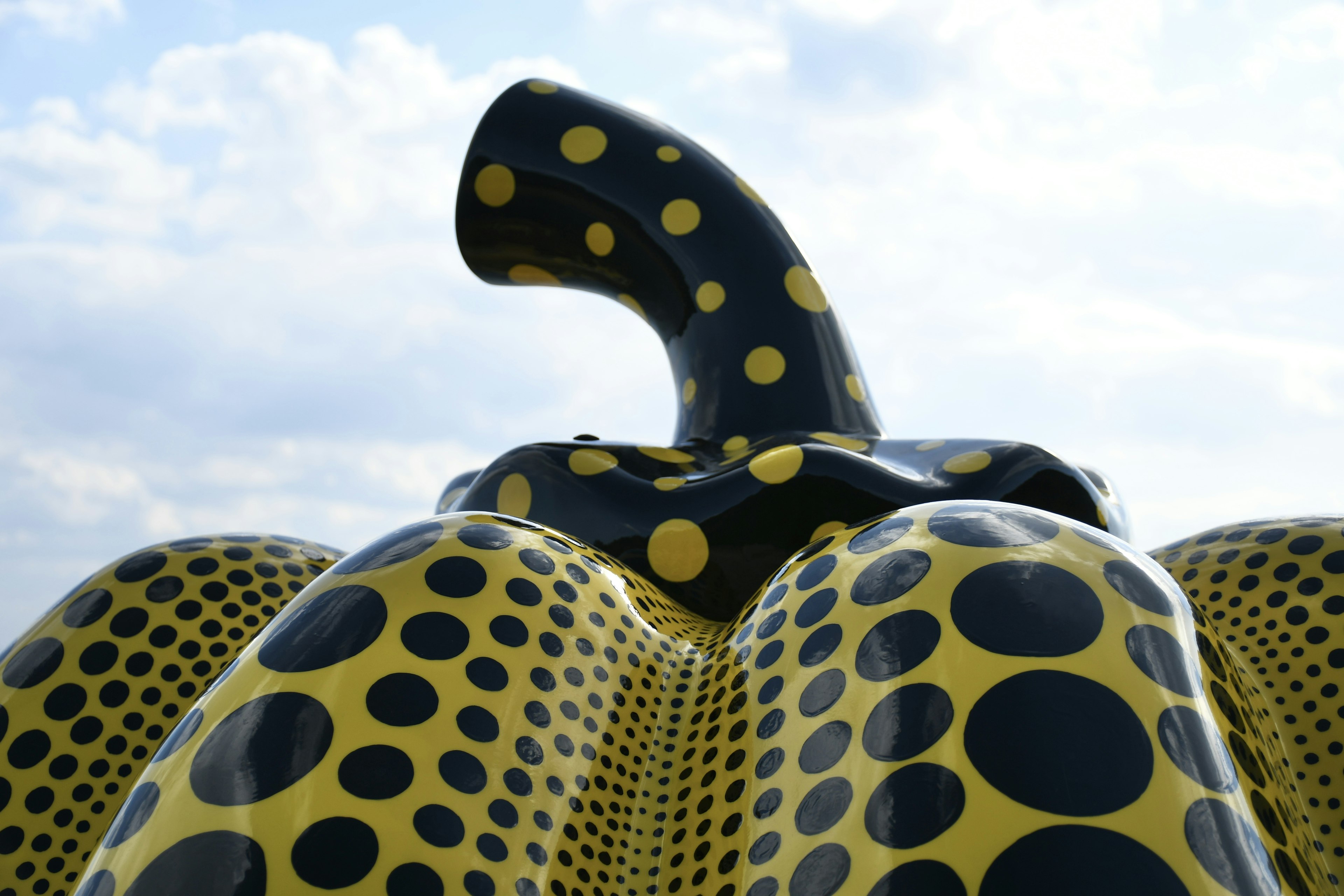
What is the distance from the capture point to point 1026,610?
1.99ft

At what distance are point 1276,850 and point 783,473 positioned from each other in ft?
2.00

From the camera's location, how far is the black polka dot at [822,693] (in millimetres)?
610

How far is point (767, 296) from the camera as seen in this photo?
156 cm

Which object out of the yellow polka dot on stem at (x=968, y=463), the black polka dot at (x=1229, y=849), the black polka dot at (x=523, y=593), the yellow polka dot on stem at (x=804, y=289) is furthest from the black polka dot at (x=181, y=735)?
the yellow polka dot on stem at (x=804, y=289)

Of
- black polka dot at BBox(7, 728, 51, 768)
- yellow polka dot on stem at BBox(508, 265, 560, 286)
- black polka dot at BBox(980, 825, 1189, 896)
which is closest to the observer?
black polka dot at BBox(980, 825, 1189, 896)

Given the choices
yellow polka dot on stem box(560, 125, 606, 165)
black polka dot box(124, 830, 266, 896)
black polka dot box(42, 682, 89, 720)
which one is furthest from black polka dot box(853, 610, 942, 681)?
yellow polka dot on stem box(560, 125, 606, 165)

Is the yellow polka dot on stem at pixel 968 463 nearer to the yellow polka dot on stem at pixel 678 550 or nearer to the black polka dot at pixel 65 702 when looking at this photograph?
the yellow polka dot on stem at pixel 678 550

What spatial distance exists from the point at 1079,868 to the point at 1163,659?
150 millimetres

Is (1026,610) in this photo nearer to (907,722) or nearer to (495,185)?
(907,722)

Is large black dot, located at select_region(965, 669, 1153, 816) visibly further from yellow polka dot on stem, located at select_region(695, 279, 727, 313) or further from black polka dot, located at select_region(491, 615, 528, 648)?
yellow polka dot on stem, located at select_region(695, 279, 727, 313)

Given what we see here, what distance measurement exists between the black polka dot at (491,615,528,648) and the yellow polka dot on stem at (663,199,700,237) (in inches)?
40.0

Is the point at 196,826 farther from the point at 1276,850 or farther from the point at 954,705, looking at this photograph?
the point at 1276,850

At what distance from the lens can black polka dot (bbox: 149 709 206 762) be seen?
0.64m

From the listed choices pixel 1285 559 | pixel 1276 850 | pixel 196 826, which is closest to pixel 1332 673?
pixel 1285 559
